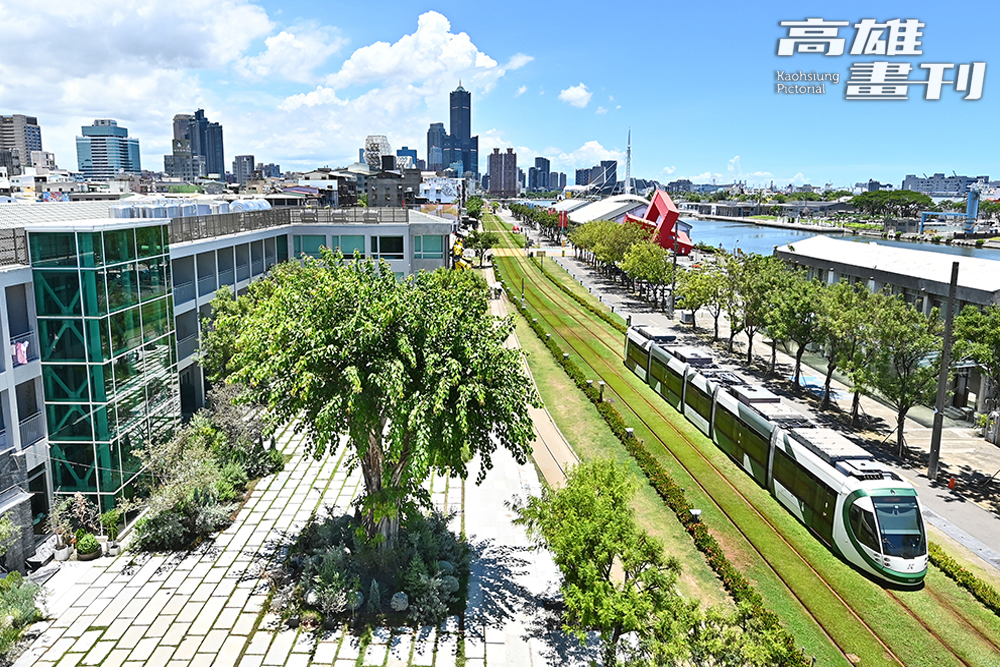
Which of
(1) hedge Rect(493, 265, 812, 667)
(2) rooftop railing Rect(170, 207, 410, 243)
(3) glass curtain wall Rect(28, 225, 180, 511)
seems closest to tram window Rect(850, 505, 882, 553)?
(1) hedge Rect(493, 265, 812, 667)

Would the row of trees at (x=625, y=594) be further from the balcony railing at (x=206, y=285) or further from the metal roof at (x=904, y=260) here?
the balcony railing at (x=206, y=285)

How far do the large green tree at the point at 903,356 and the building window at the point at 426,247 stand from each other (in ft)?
101

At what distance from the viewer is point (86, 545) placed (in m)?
22.8

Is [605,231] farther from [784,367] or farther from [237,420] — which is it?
[237,420]

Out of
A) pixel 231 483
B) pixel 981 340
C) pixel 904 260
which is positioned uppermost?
pixel 904 260

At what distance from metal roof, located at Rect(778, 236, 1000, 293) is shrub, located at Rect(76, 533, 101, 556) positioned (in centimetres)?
3909

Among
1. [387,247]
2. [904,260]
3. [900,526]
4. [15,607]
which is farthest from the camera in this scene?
[387,247]

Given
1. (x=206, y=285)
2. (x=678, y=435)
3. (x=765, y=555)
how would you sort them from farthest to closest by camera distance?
(x=206, y=285) → (x=678, y=435) → (x=765, y=555)

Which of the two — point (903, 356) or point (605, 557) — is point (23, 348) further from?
point (903, 356)

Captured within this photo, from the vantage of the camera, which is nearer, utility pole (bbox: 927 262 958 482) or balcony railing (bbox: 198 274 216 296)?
utility pole (bbox: 927 262 958 482)

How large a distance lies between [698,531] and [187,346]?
28.1m

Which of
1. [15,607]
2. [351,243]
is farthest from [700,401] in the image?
[15,607]

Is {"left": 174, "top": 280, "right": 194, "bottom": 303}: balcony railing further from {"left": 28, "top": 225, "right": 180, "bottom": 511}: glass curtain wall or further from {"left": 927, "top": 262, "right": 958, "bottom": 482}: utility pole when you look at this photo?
{"left": 927, "top": 262, "right": 958, "bottom": 482}: utility pole

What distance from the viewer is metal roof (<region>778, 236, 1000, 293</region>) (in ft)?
139
